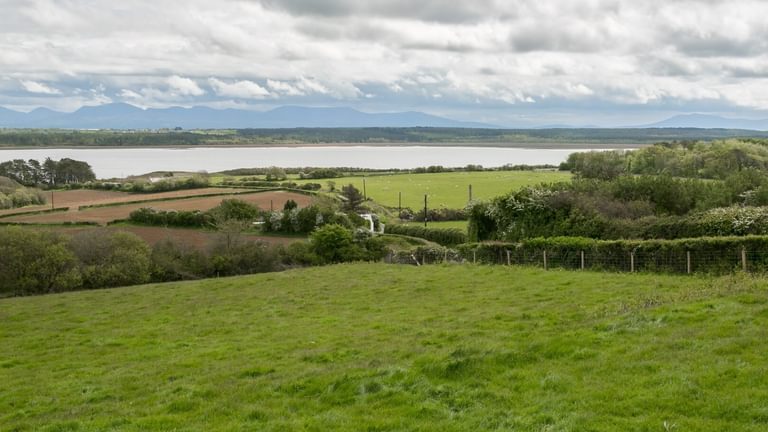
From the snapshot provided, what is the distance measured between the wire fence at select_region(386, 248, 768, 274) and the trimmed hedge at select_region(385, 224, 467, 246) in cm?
2771

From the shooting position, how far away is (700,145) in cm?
11075

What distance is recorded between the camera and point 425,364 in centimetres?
1132

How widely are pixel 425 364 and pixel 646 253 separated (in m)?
17.7

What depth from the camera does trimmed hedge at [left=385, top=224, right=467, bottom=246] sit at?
2507 inches

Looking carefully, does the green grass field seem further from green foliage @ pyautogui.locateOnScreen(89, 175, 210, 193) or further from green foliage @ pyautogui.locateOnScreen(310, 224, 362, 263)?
green foliage @ pyautogui.locateOnScreen(310, 224, 362, 263)

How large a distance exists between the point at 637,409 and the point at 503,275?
18185mm

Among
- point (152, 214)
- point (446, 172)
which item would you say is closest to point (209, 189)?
point (152, 214)

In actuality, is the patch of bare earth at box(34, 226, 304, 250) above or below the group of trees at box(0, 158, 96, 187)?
below

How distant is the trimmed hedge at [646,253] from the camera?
2309cm

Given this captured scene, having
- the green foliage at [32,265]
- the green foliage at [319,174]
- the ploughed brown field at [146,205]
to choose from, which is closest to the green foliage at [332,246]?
the green foliage at [32,265]

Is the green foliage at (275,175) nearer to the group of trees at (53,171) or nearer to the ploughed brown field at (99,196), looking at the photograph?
the ploughed brown field at (99,196)

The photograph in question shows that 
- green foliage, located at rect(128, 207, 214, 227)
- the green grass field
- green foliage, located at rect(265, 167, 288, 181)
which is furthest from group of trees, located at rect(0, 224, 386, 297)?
green foliage, located at rect(265, 167, 288, 181)

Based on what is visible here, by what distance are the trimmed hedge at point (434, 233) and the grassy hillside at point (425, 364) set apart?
1606 inches

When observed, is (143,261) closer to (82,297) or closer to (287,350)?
(82,297)
